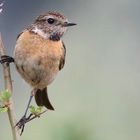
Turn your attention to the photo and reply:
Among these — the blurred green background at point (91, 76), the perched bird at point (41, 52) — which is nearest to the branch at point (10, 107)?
the blurred green background at point (91, 76)

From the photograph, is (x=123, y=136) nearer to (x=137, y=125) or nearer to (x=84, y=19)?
(x=137, y=125)

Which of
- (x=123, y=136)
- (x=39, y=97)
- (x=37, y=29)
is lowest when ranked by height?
(x=123, y=136)

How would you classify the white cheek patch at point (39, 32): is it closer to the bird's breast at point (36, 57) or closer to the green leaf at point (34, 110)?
the bird's breast at point (36, 57)

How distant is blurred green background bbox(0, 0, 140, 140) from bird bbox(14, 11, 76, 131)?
0.34 meters

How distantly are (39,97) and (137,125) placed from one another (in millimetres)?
1970

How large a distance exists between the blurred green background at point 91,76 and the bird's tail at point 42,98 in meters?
0.17

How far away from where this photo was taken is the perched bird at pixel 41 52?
6.54m

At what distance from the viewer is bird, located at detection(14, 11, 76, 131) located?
258 inches

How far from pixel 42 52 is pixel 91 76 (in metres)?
5.66

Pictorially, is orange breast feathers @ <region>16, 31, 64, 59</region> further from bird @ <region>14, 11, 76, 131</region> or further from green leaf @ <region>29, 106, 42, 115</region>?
green leaf @ <region>29, 106, 42, 115</region>

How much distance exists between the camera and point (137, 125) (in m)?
8.71

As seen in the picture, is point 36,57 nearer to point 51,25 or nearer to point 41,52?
point 41,52

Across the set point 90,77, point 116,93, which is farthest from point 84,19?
point 116,93

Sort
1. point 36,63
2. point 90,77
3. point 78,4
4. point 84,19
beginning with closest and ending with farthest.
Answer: point 36,63
point 90,77
point 84,19
point 78,4
